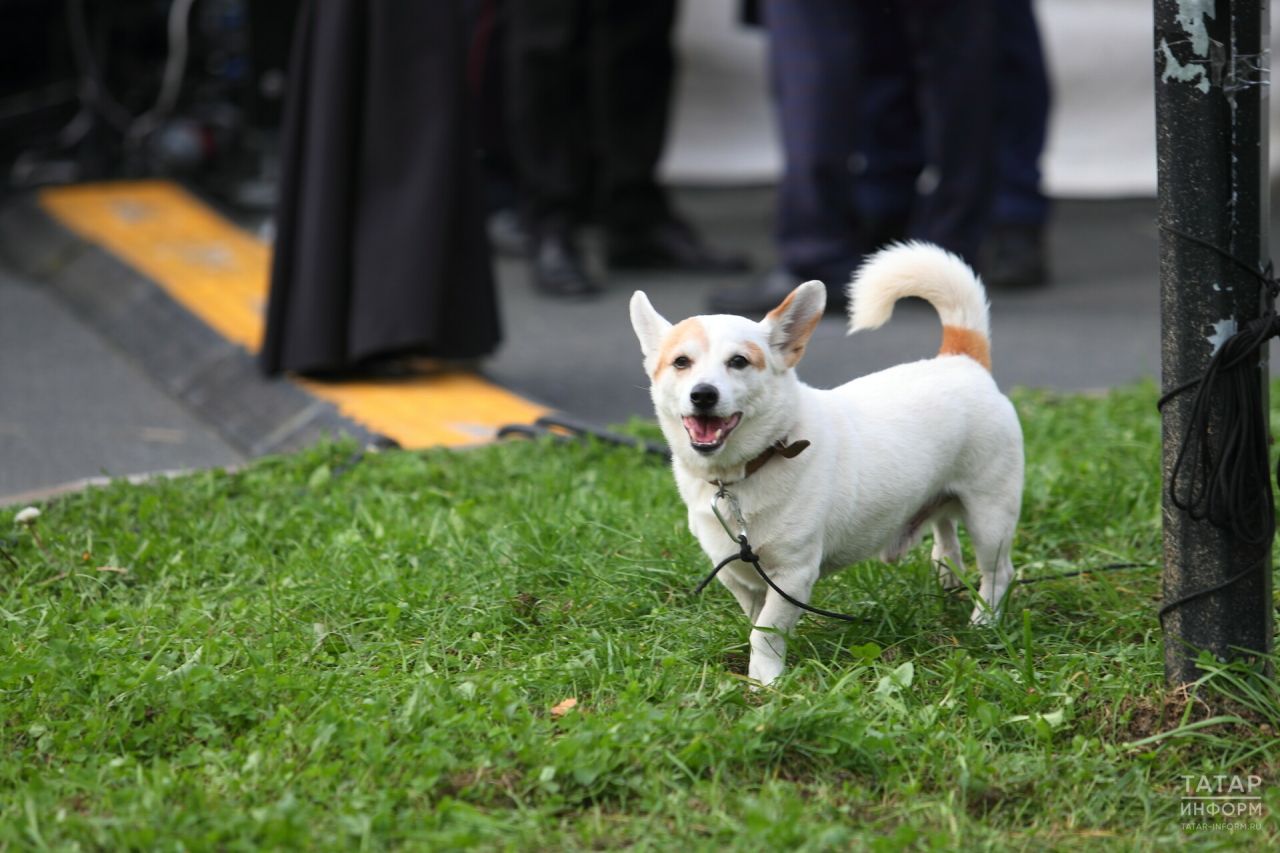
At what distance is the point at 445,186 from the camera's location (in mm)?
4855

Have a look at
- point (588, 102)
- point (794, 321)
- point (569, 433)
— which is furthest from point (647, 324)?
point (588, 102)

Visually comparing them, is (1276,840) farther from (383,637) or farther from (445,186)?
(445,186)

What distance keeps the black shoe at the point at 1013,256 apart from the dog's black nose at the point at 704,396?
432 centimetres

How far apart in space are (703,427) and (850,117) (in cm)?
324

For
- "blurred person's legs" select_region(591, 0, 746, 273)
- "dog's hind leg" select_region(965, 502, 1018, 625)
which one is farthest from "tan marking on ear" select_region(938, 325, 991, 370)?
"blurred person's legs" select_region(591, 0, 746, 273)

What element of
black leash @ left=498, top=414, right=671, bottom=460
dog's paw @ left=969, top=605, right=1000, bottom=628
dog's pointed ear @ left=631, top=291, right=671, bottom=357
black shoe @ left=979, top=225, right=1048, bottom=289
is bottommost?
black shoe @ left=979, top=225, right=1048, bottom=289

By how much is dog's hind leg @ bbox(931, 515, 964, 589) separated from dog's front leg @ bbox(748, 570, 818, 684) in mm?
519

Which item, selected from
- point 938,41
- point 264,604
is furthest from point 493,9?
point 264,604

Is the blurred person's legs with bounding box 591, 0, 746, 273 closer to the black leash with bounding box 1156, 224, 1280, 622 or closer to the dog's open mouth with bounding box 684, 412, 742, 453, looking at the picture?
the dog's open mouth with bounding box 684, 412, 742, 453

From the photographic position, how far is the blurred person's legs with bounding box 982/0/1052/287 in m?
6.46

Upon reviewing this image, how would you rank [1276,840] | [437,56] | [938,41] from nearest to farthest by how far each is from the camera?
[1276,840], [437,56], [938,41]

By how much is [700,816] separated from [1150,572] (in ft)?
4.66

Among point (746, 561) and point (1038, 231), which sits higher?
point (746, 561)

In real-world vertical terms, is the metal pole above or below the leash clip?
above
